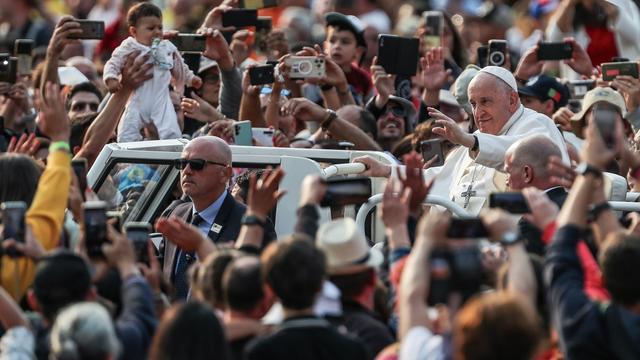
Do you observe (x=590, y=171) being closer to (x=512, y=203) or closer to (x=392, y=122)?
(x=512, y=203)

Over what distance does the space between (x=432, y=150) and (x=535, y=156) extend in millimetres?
2099

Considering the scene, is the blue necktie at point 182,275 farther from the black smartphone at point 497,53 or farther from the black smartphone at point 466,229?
the black smartphone at point 497,53

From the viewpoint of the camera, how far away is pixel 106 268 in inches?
275

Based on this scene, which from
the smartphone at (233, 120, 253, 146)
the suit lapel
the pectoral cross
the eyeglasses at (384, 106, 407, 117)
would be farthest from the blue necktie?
the eyeglasses at (384, 106, 407, 117)

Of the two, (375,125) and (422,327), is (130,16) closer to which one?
(375,125)

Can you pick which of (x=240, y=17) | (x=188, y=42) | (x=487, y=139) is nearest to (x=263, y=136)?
(x=188, y=42)

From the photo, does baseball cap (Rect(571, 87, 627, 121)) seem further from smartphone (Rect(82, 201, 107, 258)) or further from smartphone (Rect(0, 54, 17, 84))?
smartphone (Rect(82, 201, 107, 258))

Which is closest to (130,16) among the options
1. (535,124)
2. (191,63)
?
(191,63)

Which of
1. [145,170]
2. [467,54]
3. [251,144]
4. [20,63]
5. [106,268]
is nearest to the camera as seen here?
[106,268]

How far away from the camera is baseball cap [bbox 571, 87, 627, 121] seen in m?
11.0

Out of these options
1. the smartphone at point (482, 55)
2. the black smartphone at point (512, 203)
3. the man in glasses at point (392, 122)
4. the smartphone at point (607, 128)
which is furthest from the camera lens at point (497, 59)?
the smartphone at point (607, 128)

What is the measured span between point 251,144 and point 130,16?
4.34 ft

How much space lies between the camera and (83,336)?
5.95 meters

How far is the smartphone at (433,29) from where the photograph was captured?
13.6 meters
